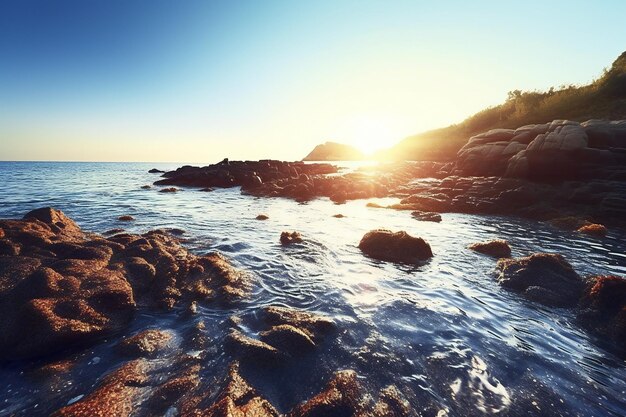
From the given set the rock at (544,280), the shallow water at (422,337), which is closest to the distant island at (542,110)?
the shallow water at (422,337)

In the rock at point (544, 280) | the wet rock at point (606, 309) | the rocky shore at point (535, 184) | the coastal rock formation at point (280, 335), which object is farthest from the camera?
the rocky shore at point (535, 184)

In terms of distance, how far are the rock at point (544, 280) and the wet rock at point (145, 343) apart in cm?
946

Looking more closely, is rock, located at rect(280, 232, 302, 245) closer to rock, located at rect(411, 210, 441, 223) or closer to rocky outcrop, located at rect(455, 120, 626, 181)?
rock, located at rect(411, 210, 441, 223)

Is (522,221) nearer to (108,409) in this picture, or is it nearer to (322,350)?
(322,350)

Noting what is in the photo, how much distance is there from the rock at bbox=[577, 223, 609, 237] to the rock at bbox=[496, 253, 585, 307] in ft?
32.5

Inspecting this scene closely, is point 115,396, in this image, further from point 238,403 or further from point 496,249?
point 496,249

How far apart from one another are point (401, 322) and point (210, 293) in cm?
493

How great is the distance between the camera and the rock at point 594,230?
15.6 metres

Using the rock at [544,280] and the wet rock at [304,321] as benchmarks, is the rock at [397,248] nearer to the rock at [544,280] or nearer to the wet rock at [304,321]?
the rock at [544,280]

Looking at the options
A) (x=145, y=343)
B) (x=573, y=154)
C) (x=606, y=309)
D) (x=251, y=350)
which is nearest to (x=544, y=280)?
(x=606, y=309)

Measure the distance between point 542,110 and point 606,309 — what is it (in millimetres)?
50734

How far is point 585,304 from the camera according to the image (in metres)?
7.46

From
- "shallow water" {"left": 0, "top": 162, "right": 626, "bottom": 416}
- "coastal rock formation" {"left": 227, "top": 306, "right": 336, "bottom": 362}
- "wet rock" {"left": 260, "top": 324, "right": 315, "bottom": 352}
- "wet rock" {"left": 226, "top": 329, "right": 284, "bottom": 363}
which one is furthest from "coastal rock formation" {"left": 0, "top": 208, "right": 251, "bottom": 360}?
"wet rock" {"left": 260, "top": 324, "right": 315, "bottom": 352}

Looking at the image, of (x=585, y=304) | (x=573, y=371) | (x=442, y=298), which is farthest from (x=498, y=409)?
(x=585, y=304)
